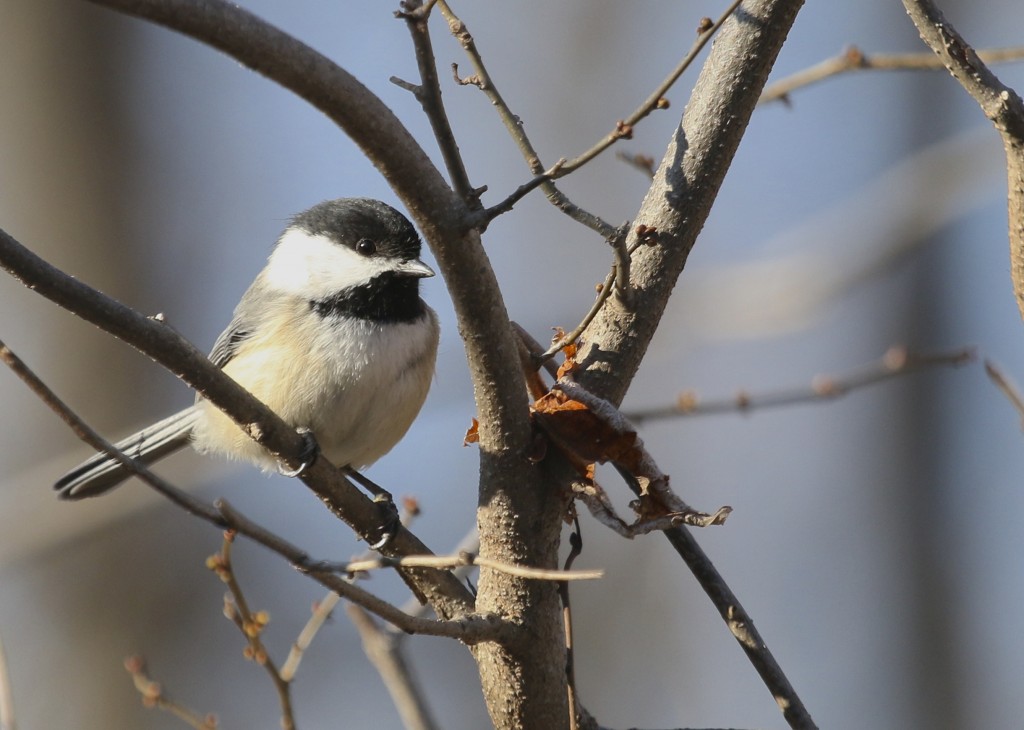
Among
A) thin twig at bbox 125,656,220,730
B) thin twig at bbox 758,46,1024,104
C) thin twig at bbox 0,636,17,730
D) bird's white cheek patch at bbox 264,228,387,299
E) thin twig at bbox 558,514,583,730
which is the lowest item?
thin twig at bbox 0,636,17,730

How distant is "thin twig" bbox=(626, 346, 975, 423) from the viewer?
2812mm

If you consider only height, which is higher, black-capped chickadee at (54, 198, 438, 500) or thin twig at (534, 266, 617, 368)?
black-capped chickadee at (54, 198, 438, 500)

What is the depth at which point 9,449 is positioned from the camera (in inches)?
213

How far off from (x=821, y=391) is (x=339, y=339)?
4.53 feet

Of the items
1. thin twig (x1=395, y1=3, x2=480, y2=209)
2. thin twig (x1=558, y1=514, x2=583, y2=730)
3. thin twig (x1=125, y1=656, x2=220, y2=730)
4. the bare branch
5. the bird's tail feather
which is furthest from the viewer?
the bird's tail feather

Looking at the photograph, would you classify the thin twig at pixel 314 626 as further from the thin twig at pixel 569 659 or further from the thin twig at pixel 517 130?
the thin twig at pixel 517 130

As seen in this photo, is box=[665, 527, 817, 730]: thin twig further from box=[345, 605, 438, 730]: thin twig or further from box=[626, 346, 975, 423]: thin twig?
box=[626, 346, 975, 423]: thin twig

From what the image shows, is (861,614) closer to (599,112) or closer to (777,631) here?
(777,631)

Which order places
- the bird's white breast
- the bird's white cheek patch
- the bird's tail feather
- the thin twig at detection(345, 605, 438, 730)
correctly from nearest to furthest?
1. the thin twig at detection(345, 605, 438, 730)
2. the bird's white breast
3. the bird's white cheek patch
4. the bird's tail feather

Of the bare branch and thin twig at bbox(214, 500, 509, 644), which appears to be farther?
the bare branch

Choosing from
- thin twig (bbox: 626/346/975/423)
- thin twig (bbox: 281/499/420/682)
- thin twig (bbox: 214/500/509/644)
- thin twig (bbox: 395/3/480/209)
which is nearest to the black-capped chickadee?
thin twig (bbox: 281/499/420/682)

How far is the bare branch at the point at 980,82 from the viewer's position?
158cm

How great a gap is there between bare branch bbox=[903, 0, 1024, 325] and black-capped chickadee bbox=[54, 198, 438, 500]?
1598 mm

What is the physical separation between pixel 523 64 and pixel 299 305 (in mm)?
5351
